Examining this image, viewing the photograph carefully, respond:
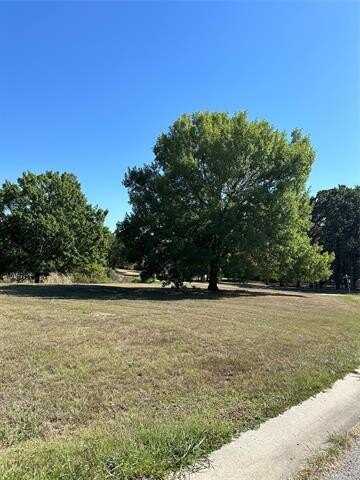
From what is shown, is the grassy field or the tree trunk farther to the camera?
the tree trunk

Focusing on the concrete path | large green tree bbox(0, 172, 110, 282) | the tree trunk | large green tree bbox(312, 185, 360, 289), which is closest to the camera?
the concrete path

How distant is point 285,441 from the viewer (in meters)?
5.57

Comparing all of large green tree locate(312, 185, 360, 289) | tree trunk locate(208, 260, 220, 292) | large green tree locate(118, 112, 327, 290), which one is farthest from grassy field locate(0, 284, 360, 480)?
large green tree locate(312, 185, 360, 289)

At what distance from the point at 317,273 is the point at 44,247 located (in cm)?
1869

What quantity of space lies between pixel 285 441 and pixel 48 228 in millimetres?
30873

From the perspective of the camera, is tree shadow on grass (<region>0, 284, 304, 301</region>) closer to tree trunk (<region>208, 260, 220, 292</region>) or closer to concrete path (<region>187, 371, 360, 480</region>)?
tree trunk (<region>208, 260, 220, 292</region>)

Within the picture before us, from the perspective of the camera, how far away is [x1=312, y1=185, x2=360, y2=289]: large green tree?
2317 inches

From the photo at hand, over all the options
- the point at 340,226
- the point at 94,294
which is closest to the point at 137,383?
the point at 94,294

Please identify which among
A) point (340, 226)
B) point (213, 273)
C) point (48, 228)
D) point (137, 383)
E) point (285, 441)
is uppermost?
point (340, 226)

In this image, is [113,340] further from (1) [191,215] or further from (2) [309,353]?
(1) [191,215]

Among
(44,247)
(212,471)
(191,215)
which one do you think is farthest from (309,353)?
(44,247)

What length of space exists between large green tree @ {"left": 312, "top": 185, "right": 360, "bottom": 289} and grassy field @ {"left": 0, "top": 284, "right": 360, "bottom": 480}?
47720 mm

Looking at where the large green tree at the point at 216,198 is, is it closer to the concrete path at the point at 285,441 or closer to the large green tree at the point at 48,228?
the large green tree at the point at 48,228

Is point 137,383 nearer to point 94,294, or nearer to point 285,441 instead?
point 285,441
